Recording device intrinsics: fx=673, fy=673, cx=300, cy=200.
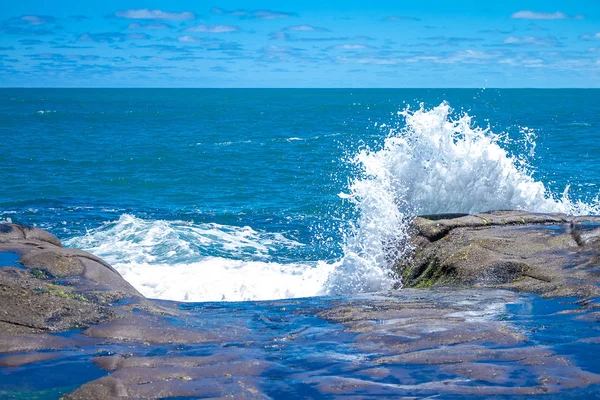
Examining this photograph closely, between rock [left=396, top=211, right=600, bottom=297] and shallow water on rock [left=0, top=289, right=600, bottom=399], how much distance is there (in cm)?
89

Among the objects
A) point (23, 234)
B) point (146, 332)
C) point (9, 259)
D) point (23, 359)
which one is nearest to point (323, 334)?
point (146, 332)

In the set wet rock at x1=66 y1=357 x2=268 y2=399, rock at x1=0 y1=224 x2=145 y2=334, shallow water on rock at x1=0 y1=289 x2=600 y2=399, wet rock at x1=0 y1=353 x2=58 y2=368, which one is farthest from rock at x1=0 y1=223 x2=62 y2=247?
wet rock at x1=66 y1=357 x2=268 y2=399

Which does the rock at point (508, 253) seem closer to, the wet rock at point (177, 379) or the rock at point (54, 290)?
the wet rock at point (177, 379)

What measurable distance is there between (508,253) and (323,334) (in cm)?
400

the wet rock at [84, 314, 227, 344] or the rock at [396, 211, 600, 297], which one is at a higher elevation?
the rock at [396, 211, 600, 297]

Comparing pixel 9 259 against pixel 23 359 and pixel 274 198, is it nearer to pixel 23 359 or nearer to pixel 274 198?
pixel 23 359

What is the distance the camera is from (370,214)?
12734 mm

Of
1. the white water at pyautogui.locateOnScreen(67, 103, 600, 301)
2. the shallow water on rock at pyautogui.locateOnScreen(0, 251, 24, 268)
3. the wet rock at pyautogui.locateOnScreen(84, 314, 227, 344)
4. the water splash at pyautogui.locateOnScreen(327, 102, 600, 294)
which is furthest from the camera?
the water splash at pyautogui.locateOnScreen(327, 102, 600, 294)

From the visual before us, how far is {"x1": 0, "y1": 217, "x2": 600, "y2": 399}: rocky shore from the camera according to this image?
16.6 ft

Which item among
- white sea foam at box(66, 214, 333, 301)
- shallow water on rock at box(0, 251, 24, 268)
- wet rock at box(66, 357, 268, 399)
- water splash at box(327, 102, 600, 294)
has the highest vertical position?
water splash at box(327, 102, 600, 294)

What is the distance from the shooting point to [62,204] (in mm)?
22141

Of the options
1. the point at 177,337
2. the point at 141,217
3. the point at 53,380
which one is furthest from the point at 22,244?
the point at 141,217

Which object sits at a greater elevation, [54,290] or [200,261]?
[54,290]

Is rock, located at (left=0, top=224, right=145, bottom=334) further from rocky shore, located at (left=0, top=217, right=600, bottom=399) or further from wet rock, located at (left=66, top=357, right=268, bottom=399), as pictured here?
wet rock, located at (left=66, top=357, right=268, bottom=399)
